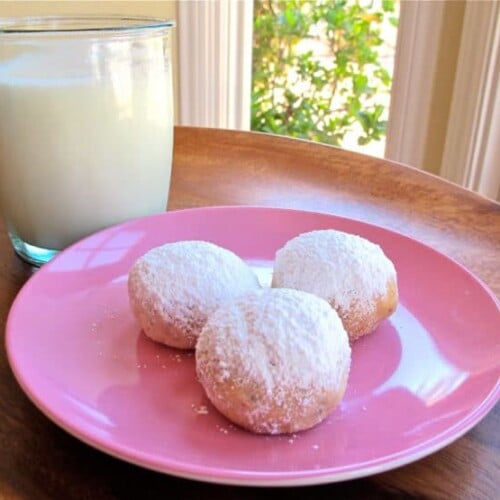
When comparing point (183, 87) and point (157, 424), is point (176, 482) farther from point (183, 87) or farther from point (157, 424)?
point (183, 87)

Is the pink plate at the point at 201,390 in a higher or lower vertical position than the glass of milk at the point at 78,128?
lower

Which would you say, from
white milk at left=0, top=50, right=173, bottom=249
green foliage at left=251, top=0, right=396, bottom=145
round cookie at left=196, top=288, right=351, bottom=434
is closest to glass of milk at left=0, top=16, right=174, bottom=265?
white milk at left=0, top=50, right=173, bottom=249

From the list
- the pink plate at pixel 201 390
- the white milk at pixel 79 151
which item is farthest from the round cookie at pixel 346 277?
the white milk at pixel 79 151

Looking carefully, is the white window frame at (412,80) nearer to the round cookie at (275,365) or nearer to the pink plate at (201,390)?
the pink plate at (201,390)

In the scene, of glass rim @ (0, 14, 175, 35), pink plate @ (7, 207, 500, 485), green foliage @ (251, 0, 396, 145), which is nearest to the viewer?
pink plate @ (7, 207, 500, 485)

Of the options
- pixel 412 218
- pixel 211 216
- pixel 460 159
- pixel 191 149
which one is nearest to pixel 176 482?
pixel 211 216

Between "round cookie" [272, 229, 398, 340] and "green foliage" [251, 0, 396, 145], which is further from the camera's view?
"green foliage" [251, 0, 396, 145]

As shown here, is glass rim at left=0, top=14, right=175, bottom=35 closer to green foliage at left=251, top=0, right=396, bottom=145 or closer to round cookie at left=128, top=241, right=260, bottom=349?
round cookie at left=128, top=241, right=260, bottom=349

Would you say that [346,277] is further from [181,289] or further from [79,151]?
[79,151]
